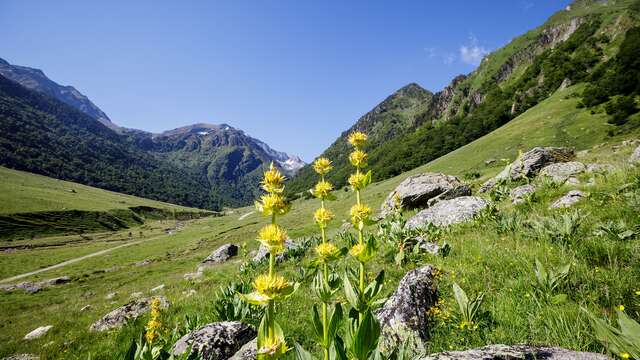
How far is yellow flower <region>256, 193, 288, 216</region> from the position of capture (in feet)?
9.18

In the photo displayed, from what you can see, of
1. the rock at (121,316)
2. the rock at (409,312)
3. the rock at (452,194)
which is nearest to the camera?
the rock at (409,312)

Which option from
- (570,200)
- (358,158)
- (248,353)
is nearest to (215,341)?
(248,353)

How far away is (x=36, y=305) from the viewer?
36.0 meters

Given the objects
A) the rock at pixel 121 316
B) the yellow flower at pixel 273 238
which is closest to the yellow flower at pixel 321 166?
the yellow flower at pixel 273 238

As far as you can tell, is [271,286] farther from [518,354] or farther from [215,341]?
[215,341]

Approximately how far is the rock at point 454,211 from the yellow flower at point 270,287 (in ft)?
34.1

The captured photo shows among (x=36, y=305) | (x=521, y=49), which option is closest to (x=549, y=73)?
(x=521, y=49)

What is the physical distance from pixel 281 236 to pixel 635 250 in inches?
223

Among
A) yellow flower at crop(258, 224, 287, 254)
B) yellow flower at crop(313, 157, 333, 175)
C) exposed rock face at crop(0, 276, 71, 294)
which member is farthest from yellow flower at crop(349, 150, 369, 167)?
exposed rock face at crop(0, 276, 71, 294)

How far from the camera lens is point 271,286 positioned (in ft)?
7.50

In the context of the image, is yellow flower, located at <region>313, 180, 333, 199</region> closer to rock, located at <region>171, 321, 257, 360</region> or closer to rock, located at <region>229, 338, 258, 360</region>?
rock, located at <region>229, 338, 258, 360</region>

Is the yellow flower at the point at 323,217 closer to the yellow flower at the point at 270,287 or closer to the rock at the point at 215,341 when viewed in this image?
the yellow flower at the point at 270,287

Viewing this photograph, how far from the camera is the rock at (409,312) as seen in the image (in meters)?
3.90

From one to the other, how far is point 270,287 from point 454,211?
12006 millimetres
